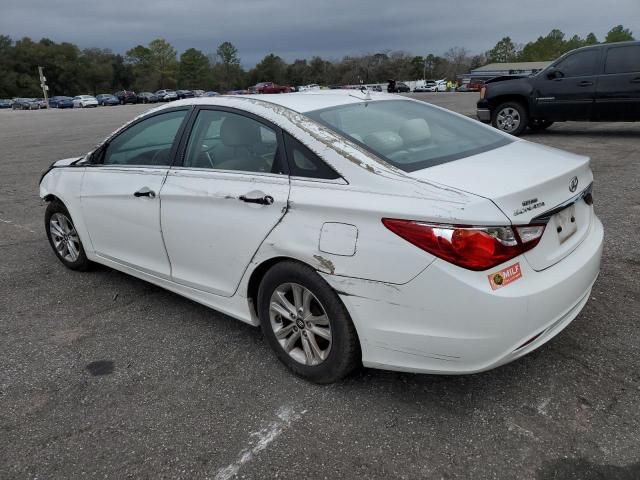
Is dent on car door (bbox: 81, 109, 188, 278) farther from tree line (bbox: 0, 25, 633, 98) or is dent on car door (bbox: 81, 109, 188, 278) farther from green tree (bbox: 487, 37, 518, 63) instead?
green tree (bbox: 487, 37, 518, 63)

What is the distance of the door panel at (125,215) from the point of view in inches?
145

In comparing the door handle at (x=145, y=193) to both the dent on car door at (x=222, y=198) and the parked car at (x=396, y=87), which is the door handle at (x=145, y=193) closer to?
the dent on car door at (x=222, y=198)

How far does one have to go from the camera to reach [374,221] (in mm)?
2469

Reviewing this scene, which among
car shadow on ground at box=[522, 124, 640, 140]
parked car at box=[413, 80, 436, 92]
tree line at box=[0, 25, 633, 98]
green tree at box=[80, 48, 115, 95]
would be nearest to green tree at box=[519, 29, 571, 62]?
tree line at box=[0, 25, 633, 98]

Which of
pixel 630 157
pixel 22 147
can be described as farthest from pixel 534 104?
pixel 22 147

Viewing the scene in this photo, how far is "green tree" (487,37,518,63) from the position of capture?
139000mm

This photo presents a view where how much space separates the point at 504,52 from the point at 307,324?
15365 centimetres

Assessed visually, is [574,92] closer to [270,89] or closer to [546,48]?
[270,89]

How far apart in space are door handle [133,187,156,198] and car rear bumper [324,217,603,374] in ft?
5.25

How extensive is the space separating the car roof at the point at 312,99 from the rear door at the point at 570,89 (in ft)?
28.4

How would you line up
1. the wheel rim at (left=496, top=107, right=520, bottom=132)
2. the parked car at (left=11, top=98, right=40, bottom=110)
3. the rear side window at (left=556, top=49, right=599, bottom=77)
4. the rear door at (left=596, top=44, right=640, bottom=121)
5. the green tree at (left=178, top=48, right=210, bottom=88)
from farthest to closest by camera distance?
the green tree at (left=178, top=48, right=210, bottom=88) < the parked car at (left=11, top=98, right=40, bottom=110) < the wheel rim at (left=496, top=107, right=520, bottom=132) < the rear side window at (left=556, top=49, right=599, bottom=77) < the rear door at (left=596, top=44, right=640, bottom=121)

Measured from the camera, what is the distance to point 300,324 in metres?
2.93

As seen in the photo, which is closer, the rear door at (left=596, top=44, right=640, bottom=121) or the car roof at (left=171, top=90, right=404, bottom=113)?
the car roof at (left=171, top=90, right=404, bottom=113)

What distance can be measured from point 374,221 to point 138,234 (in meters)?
2.06
